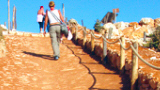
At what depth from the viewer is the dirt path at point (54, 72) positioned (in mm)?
5902

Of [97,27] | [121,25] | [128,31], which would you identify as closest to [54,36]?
[97,27]

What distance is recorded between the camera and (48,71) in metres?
7.33

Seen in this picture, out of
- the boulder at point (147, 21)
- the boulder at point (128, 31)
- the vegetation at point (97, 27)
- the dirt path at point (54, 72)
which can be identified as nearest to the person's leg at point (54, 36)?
the dirt path at point (54, 72)

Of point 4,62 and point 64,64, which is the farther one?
point 64,64

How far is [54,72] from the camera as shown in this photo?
7.27 metres

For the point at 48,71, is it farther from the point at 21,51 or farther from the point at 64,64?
the point at 21,51

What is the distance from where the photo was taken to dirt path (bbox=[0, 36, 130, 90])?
5.90 metres

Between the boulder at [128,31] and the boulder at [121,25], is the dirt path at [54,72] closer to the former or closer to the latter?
the boulder at [128,31]

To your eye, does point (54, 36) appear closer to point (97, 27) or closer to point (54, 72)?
point (54, 72)

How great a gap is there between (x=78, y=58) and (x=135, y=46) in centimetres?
373

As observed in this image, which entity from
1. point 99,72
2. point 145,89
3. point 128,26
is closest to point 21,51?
point 99,72

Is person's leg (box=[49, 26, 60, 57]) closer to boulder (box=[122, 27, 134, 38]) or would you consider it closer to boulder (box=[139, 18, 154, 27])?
boulder (box=[122, 27, 134, 38])

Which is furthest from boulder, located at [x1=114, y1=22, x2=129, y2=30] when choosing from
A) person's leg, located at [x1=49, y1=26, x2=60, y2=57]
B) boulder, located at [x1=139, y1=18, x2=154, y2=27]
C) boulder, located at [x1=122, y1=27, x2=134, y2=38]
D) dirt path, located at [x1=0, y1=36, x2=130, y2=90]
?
person's leg, located at [x1=49, y1=26, x2=60, y2=57]

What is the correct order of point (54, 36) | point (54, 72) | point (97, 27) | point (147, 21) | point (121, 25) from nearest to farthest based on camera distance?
point (54, 72)
point (54, 36)
point (97, 27)
point (121, 25)
point (147, 21)
